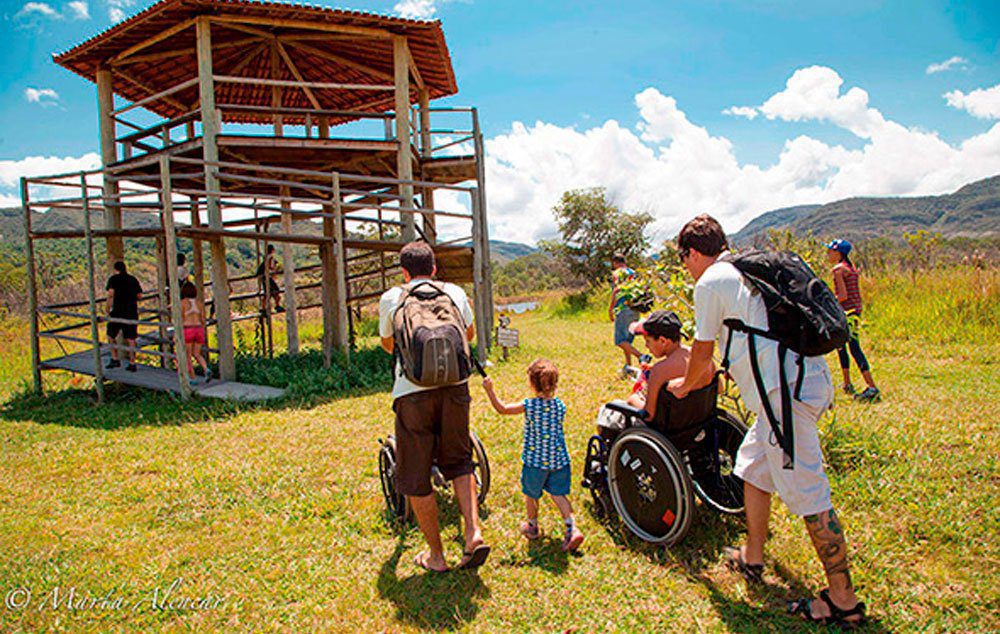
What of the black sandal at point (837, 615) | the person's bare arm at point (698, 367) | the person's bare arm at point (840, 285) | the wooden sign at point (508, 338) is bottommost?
the black sandal at point (837, 615)

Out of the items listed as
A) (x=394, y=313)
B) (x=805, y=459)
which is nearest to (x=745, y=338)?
(x=805, y=459)

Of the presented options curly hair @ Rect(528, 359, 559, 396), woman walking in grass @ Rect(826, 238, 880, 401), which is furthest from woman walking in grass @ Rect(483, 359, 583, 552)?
woman walking in grass @ Rect(826, 238, 880, 401)

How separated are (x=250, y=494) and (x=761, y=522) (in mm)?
3954

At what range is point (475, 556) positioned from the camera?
3.32 meters

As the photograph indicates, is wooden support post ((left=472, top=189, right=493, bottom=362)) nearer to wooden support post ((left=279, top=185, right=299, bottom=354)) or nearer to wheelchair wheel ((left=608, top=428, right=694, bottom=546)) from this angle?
wooden support post ((left=279, top=185, right=299, bottom=354))

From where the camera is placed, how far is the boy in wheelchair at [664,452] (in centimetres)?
332

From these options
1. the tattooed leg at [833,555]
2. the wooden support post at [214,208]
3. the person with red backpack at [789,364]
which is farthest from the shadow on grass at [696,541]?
the wooden support post at [214,208]

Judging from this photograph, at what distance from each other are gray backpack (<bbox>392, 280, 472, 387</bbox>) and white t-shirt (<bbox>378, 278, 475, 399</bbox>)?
0.14 ft

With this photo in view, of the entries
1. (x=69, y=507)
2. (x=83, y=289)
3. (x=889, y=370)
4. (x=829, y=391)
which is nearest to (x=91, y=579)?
(x=69, y=507)

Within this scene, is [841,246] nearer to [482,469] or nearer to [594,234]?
[482,469]

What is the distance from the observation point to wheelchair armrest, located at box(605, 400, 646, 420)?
365 centimetres

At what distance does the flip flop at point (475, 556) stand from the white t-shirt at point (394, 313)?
99 cm

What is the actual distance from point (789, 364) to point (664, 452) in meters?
0.89

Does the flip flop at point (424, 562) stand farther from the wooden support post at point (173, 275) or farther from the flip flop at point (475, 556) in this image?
the wooden support post at point (173, 275)
